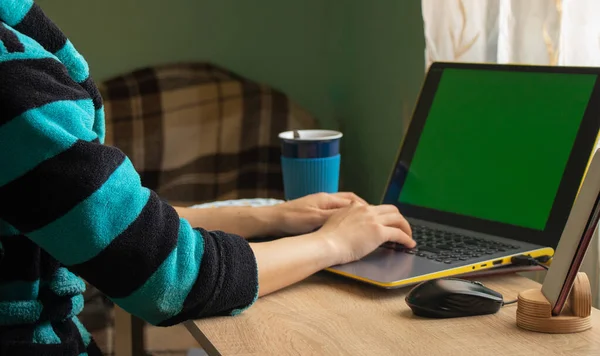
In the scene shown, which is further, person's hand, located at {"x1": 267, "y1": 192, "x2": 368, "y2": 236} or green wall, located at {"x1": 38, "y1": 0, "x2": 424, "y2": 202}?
green wall, located at {"x1": 38, "y1": 0, "x2": 424, "y2": 202}

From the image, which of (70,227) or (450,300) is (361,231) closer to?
(450,300)

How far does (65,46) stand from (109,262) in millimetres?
242

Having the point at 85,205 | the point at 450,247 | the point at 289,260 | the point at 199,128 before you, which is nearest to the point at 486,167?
the point at 450,247

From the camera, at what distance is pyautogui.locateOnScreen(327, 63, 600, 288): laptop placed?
1034 millimetres

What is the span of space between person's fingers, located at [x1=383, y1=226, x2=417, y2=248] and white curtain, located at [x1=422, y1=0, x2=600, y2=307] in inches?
10.9

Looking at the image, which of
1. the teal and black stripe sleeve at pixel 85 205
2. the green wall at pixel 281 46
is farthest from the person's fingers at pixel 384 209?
the green wall at pixel 281 46

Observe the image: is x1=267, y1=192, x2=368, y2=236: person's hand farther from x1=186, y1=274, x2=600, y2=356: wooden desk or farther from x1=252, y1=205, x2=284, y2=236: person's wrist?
x1=186, y1=274, x2=600, y2=356: wooden desk

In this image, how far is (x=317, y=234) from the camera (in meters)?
1.01

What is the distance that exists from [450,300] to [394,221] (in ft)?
0.75

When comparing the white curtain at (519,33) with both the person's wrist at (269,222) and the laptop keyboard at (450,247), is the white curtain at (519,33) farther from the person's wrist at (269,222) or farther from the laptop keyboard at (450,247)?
the person's wrist at (269,222)

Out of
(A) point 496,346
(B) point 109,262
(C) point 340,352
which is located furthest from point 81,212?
(A) point 496,346

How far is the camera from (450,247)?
1068mm

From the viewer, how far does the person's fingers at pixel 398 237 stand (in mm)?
1038

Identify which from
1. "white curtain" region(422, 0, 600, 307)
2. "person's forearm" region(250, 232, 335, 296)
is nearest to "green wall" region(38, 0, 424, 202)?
"white curtain" region(422, 0, 600, 307)
